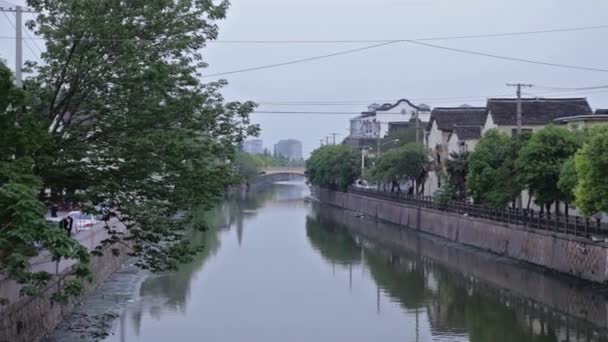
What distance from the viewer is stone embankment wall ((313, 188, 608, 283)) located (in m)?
28.1

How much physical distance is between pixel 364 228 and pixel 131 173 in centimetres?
4467

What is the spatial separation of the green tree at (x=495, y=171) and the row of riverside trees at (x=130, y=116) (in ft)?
61.6

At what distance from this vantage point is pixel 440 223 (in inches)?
1932

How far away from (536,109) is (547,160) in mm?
19410

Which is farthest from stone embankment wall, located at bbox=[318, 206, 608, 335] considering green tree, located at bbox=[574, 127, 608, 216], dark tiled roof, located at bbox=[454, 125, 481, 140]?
dark tiled roof, located at bbox=[454, 125, 481, 140]

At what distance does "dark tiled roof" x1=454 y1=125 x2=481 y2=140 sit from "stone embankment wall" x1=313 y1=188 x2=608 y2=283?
6.01m

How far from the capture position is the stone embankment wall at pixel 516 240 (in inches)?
1105

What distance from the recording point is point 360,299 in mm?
29969

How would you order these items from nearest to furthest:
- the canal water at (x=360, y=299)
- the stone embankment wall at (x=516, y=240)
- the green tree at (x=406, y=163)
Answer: the canal water at (x=360, y=299)
the stone embankment wall at (x=516, y=240)
the green tree at (x=406, y=163)

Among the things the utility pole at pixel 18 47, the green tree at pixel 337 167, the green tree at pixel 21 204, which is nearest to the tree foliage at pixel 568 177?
the utility pole at pixel 18 47

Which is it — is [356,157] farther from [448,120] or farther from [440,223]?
[440,223]

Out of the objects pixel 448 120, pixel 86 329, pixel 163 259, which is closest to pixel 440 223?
pixel 448 120

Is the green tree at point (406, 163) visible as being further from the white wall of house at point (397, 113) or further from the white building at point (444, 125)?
the white wall of house at point (397, 113)

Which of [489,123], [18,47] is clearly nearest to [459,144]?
[489,123]
